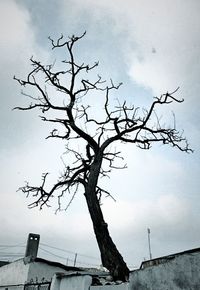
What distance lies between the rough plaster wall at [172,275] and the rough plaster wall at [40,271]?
919cm

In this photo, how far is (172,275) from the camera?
4891 millimetres

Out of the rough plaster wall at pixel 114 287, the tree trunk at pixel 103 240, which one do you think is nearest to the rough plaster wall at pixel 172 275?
the rough plaster wall at pixel 114 287

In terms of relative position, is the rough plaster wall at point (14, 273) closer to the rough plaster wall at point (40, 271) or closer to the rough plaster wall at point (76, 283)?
the rough plaster wall at point (40, 271)

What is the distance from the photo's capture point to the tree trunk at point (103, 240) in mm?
7453

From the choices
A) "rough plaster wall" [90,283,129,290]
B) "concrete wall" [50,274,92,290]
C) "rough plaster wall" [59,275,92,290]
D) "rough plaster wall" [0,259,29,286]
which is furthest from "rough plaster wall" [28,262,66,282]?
"rough plaster wall" [90,283,129,290]

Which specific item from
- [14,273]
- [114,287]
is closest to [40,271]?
[14,273]

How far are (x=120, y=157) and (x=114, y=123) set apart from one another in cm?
146

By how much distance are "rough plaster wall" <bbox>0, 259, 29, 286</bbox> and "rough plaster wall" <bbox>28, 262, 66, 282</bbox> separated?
27cm

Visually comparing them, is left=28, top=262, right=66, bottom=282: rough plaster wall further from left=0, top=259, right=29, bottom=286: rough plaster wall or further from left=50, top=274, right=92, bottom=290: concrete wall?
left=50, top=274, right=92, bottom=290: concrete wall

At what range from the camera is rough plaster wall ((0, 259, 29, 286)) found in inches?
535

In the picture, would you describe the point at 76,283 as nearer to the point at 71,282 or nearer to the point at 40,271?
the point at 71,282

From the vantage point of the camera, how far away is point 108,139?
34.5 ft

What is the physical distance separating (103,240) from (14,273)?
9.03 metres

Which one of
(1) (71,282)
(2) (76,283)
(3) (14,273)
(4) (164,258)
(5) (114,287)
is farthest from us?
(3) (14,273)
